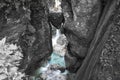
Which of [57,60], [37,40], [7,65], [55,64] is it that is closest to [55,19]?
[57,60]

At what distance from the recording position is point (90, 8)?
11.1 m

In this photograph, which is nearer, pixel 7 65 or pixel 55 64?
pixel 7 65

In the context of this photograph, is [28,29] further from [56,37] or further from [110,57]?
[110,57]

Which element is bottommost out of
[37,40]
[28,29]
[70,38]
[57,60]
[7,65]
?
[57,60]

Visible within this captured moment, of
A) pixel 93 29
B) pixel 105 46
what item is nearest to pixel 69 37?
pixel 93 29

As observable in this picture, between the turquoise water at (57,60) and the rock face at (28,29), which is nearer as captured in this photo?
the rock face at (28,29)

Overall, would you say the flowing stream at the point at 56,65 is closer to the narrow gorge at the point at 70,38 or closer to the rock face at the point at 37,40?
the narrow gorge at the point at 70,38

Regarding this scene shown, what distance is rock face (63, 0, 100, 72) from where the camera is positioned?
11102 millimetres

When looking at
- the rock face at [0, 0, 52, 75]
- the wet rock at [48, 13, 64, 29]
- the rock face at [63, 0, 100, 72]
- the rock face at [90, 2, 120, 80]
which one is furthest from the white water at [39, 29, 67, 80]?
the rock face at [90, 2, 120, 80]

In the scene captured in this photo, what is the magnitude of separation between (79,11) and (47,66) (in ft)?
18.6

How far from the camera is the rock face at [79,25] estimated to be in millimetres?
11102

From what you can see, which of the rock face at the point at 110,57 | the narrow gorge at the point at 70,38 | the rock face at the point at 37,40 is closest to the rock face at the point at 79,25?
the narrow gorge at the point at 70,38

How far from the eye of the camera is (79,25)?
11.6 m

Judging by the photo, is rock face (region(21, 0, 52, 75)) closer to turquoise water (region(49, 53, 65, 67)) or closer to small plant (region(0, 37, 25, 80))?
turquoise water (region(49, 53, 65, 67))
